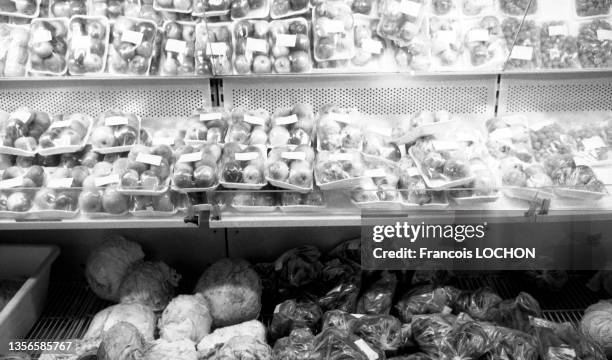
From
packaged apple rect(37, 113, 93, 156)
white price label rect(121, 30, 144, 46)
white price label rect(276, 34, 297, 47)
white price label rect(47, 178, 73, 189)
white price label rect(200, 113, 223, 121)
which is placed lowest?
white price label rect(47, 178, 73, 189)

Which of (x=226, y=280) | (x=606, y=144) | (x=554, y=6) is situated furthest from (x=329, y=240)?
(x=554, y=6)

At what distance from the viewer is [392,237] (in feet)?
6.88

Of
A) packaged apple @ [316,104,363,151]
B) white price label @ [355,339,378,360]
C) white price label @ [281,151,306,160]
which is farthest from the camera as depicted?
packaged apple @ [316,104,363,151]

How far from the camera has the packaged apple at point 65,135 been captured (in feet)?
7.95

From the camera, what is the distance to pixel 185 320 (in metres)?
2.30

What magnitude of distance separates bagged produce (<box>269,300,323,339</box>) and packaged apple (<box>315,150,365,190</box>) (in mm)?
582

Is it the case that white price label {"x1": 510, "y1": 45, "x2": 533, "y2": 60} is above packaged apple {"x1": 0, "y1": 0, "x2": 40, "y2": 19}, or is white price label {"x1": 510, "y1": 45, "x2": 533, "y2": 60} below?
below

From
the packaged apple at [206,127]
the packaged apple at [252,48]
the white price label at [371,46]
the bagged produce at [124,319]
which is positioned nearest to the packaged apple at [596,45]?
the white price label at [371,46]

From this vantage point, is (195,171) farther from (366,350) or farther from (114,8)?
(114,8)

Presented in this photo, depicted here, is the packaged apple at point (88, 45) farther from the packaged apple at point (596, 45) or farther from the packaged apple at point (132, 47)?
the packaged apple at point (596, 45)

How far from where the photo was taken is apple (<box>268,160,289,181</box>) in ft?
7.25

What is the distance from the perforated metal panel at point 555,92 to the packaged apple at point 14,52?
7.59ft

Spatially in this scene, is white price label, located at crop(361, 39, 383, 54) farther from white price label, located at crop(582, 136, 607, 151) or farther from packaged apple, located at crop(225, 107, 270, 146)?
white price label, located at crop(582, 136, 607, 151)

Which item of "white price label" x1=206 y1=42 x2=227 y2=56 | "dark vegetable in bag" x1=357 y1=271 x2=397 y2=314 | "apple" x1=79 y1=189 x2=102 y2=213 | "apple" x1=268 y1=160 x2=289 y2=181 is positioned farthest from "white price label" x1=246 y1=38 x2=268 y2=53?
"dark vegetable in bag" x1=357 y1=271 x2=397 y2=314
